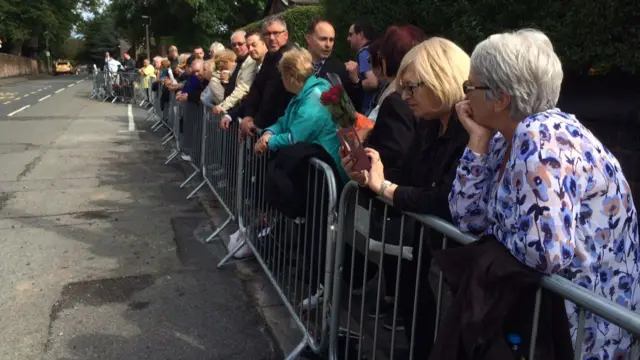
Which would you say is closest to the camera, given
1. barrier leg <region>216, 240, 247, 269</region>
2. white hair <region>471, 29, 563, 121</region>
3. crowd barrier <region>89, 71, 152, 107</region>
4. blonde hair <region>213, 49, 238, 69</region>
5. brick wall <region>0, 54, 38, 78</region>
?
white hair <region>471, 29, 563, 121</region>

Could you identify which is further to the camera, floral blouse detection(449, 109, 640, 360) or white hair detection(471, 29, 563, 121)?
white hair detection(471, 29, 563, 121)

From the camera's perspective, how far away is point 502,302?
171 centimetres

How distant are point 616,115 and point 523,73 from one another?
2.70m

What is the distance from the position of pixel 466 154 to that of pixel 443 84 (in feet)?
1.69

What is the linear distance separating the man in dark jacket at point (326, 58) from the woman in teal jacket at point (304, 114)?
672 millimetres

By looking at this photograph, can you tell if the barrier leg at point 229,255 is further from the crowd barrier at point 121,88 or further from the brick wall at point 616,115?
the crowd barrier at point 121,88

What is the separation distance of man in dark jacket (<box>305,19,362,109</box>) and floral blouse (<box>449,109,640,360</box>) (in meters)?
2.96

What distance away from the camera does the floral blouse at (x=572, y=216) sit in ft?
5.40

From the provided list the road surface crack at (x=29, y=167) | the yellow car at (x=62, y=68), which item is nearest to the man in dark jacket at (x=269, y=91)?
the road surface crack at (x=29, y=167)

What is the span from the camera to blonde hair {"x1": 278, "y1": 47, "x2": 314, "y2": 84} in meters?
4.02

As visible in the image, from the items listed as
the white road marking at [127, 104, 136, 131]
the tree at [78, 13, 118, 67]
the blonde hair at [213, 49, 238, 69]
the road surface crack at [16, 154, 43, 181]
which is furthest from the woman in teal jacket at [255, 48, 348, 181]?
the tree at [78, 13, 118, 67]

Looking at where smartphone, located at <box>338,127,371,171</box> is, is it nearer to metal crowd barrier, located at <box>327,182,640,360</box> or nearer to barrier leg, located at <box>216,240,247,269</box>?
metal crowd barrier, located at <box>327,182,640,360</box>

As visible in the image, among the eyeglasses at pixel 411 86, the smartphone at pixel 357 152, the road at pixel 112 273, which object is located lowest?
the road at pixel 112 273

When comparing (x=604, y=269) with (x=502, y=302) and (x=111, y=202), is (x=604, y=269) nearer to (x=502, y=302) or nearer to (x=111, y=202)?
(x=502, y=302)
